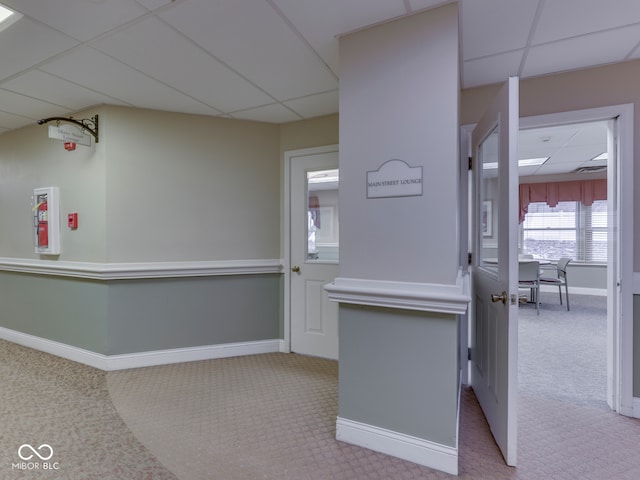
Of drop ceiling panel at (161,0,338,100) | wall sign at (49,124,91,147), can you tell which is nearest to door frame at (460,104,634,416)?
drop ceiling panel at (161,0,338,100)

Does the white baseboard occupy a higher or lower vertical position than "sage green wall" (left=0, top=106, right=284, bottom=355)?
lower

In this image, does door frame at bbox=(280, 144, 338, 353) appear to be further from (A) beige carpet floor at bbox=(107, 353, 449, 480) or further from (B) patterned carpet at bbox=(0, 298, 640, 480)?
(B) patterned carpet at bbox=(0, 298, 640, 480)

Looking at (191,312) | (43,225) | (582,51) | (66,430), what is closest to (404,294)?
(582,51)

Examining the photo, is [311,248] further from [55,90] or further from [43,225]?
[43,225]

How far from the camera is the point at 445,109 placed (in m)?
1.73

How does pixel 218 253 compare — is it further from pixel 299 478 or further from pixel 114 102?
pixel 299 478

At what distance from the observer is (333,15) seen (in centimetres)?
178

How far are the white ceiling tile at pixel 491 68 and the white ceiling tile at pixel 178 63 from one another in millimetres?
1558

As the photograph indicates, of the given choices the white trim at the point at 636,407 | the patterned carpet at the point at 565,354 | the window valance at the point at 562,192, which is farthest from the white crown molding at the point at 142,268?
the window valance at the point at 562,192

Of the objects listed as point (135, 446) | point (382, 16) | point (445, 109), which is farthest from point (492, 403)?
point (382, 16)

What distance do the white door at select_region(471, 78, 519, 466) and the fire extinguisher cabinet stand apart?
379 cm

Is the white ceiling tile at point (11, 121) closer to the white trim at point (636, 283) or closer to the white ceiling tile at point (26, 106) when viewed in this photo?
the white ceiling tile at point (26, 106)

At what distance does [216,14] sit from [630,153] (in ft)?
8.78

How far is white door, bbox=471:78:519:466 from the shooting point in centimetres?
172
